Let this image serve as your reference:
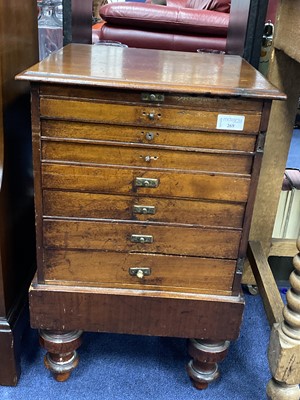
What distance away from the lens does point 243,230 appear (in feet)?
3.21

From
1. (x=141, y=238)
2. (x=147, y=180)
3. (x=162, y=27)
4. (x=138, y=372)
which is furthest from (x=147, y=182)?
(x=162, y=27)

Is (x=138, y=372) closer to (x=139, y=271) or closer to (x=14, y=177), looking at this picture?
(x=139, y=271)

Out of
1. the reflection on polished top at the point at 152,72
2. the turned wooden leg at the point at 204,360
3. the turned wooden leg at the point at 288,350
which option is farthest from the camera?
the turned wooden leg at the point at 204,360

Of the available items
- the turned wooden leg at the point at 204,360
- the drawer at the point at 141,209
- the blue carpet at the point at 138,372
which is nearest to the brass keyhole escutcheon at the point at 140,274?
the drawer at the point at 141,209

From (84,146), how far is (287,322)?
55cm

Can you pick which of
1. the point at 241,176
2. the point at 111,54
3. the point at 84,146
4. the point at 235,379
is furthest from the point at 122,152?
the point at 235,379

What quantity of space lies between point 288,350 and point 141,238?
0.38 meters

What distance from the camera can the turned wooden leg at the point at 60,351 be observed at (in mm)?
1105

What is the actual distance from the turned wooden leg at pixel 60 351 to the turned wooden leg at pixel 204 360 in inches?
11.0

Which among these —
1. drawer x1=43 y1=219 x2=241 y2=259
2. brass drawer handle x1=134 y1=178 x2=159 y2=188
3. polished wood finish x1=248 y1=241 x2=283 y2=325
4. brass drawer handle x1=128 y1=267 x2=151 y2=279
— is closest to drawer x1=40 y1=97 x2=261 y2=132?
brass drawer handle x1=134 y1=178 x2=159 y2=188

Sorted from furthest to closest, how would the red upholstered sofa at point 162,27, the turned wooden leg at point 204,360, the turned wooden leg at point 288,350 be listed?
the red upholstered sofa at point 162,27
the turned wooden leg at point 204,360
the turned wooden leg at point 288,350

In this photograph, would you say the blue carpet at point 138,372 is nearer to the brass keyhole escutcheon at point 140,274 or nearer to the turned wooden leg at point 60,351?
the turned wooden leg at point 60,351

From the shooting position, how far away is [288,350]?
38.1 inches

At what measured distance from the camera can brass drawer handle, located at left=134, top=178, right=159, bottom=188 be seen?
931 millimetres
